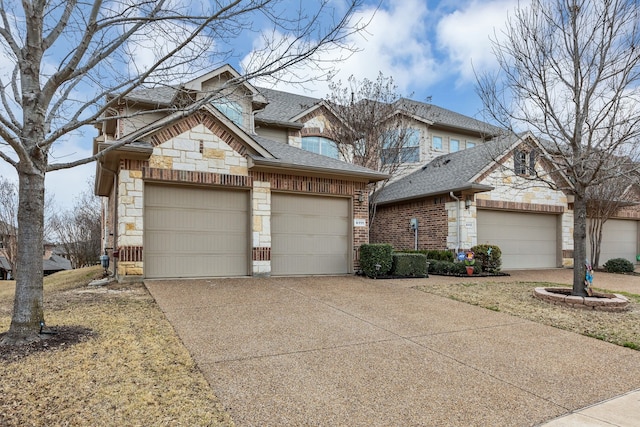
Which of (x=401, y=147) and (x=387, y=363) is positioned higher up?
(x=401, y=147)

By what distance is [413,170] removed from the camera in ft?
64.1

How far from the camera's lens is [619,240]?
18328 mm

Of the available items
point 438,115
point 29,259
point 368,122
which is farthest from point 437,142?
point 29,259

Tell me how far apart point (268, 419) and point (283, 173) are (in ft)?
27.2

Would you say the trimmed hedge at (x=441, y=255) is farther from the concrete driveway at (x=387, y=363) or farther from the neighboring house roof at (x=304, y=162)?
the concrete driveway at (x=387, y=363)

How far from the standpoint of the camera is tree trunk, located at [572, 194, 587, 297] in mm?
7918

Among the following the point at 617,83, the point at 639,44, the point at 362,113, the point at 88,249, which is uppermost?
the point at 362,113

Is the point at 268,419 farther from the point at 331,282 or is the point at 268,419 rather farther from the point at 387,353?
the point at 331,282

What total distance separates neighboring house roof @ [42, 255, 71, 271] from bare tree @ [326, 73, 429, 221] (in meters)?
27.8

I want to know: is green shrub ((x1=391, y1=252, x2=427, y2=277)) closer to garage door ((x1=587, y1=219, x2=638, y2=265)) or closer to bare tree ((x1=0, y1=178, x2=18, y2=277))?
garage door ((x1=587, y1=219, x2=638, y2=265))

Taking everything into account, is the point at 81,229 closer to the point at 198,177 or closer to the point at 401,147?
the point at 198,177

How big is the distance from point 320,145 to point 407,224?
512 centimetres

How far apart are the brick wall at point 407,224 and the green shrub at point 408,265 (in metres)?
2.89

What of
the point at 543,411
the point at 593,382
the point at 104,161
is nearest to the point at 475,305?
the point at 593,382
